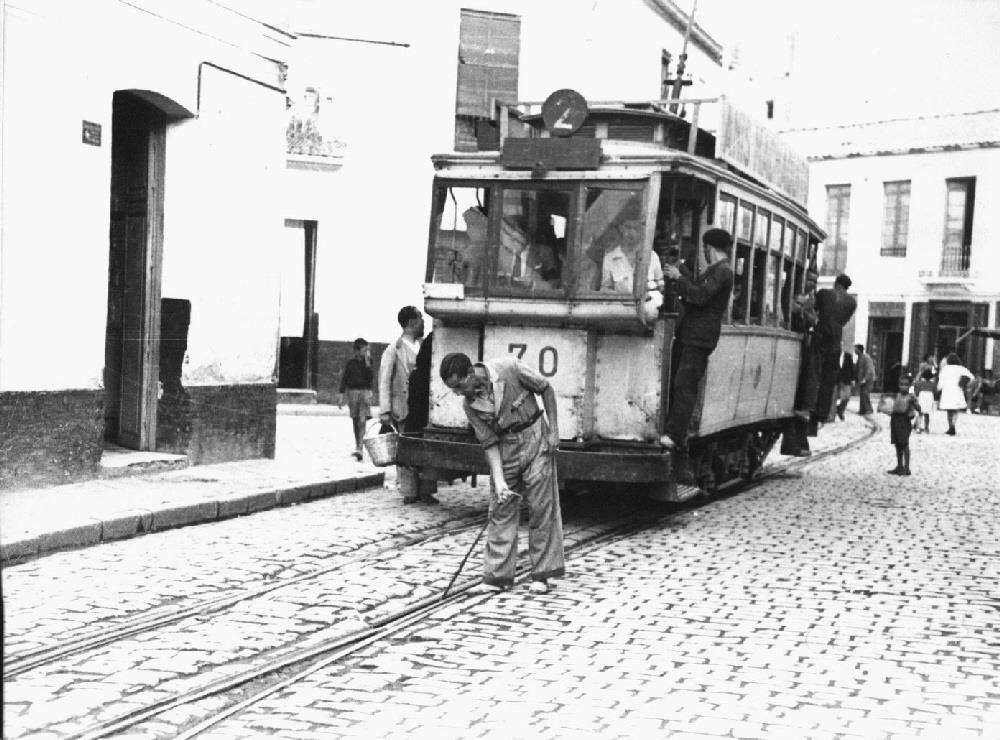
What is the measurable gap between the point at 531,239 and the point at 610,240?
68 centimetres

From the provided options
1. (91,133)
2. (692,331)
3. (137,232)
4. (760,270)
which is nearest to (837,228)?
(760,270)

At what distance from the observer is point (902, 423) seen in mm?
15875

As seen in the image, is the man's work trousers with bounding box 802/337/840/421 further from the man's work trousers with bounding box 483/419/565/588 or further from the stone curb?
the man's work trousers with bounding box 483/419/565/588

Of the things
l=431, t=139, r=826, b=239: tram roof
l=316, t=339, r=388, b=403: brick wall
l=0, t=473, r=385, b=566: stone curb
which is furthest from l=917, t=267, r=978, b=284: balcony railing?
l=0, t=473, r=385, b=566: stone curb

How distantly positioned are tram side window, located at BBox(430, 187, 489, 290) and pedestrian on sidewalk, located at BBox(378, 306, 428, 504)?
1.17m

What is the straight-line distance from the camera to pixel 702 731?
5.10 meters

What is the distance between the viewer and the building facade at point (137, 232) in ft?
35.2

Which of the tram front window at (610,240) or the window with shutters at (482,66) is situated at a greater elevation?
the window with shutters at (482,66)

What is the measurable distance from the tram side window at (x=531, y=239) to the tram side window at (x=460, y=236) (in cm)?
18

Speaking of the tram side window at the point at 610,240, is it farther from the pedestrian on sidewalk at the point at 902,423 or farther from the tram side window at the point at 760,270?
the pedestrian on sidewalk at the point at 902,423

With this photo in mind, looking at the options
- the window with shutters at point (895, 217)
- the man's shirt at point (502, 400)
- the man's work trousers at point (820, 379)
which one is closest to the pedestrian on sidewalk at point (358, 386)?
the man's work trousers at point (820, 379)

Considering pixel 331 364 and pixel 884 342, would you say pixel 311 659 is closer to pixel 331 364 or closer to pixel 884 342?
pixel 331 364

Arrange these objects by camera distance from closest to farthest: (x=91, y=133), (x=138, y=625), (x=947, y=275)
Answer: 1. (x=138, y=625)
2. (x=91, y=133)
3. (x=947, y=275)

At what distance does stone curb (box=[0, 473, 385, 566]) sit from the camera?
8703 millimetres
